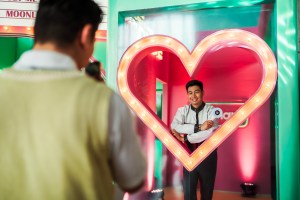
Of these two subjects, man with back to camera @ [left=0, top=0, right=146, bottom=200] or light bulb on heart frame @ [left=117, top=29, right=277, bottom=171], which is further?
light bulb on heart frame @ [left=117, top=29, right=277, bottom=171]

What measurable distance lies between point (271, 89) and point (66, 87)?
6.77 feet

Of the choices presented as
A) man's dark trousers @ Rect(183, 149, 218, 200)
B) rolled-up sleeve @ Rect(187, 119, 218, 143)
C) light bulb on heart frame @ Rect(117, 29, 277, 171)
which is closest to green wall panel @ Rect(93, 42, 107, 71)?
light bulb on heart frame @ Rect(117, 29, 277, 171)

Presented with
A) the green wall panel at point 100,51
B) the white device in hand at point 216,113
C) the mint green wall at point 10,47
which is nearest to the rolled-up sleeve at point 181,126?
the white device in hand at point 216,113

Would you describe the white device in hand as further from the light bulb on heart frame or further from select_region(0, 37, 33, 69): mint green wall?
select_region(0, 37, 33, 69): mint green wall

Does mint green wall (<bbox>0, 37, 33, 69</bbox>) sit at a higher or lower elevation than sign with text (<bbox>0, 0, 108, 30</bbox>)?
lower

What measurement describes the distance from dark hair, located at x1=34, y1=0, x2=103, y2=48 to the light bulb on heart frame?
6.35ft

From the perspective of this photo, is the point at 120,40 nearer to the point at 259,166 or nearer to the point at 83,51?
the point at 83,51

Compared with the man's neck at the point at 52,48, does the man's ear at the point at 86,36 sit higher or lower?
higher

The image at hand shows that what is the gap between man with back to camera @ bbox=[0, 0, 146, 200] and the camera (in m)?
0.78

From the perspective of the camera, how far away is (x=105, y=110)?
2.55 feet

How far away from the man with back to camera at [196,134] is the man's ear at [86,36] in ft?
6.89

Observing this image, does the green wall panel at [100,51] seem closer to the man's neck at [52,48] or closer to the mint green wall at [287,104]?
the mint green wall at [287,104]

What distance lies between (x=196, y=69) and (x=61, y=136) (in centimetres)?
210

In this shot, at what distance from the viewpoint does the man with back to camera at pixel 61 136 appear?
0.78 metres
